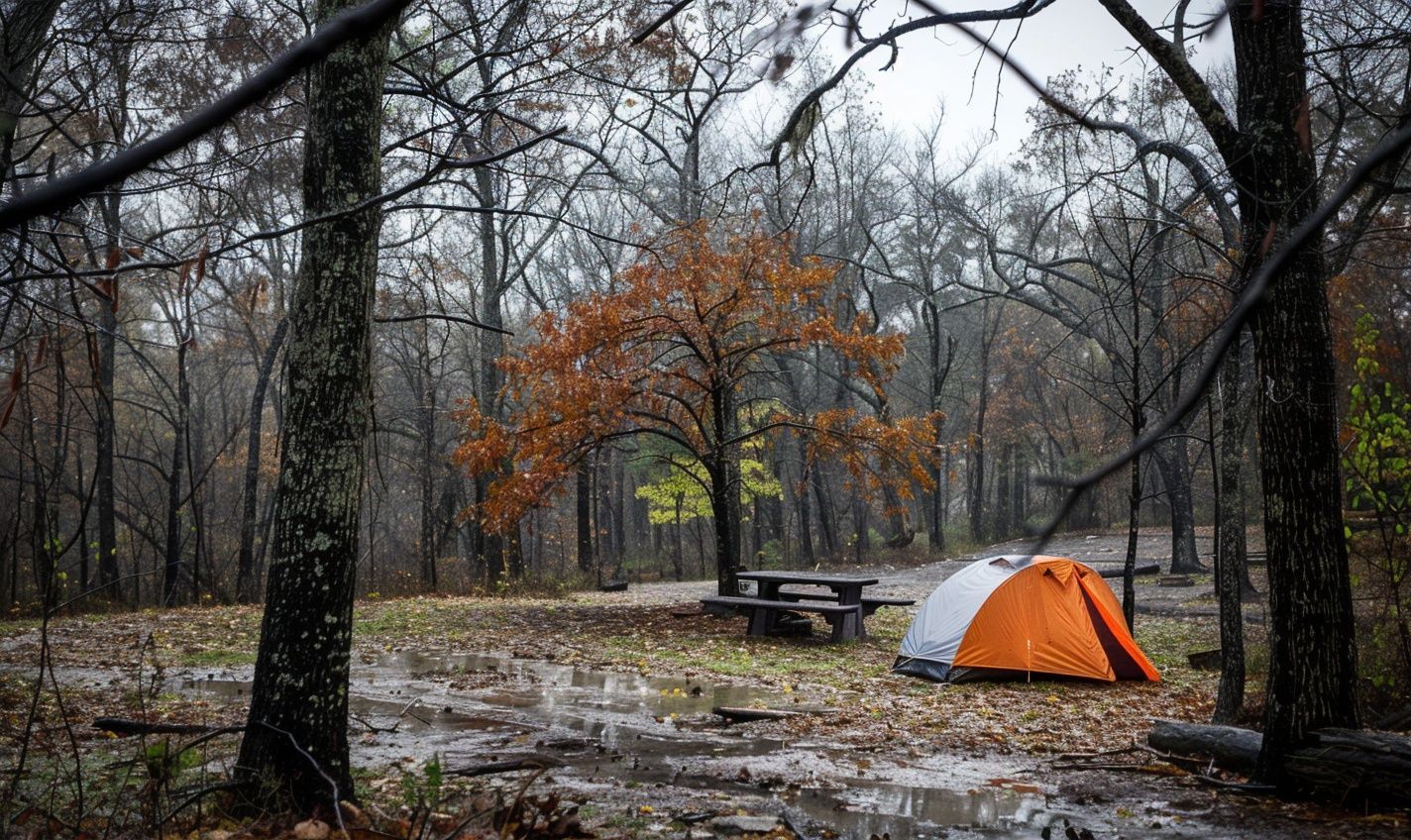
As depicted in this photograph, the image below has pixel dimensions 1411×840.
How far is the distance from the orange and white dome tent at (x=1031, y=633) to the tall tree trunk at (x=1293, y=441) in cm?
507

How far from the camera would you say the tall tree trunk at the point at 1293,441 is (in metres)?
5.30

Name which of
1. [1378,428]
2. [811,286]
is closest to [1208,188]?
[1378,428]

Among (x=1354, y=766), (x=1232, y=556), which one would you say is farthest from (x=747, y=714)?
(x=1354, y=766)

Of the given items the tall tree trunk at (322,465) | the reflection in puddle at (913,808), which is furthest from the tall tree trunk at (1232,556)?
the tall tree trunk at (322,465)

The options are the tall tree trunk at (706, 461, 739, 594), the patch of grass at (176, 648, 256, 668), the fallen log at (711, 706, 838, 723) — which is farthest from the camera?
the tall tree trunk at (706, 461, 739, 594)

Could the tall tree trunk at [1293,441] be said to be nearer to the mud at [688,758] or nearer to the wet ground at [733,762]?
the wet ground at [733,762]

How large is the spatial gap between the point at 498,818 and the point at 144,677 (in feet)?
19.2

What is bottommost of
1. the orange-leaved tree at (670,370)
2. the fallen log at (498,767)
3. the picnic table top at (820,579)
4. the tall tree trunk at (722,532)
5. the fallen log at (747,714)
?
the fallen log at (747,714)

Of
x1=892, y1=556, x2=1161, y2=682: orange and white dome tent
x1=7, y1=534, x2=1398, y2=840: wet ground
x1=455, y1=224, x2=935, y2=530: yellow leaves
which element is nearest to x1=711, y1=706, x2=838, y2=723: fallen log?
x1=7, y1=534, x2=1398, y2=840: wet ground

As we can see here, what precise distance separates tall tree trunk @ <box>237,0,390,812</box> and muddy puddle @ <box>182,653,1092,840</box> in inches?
24.5

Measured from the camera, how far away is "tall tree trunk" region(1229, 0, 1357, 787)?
5.30 meters

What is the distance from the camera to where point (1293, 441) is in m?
5.38

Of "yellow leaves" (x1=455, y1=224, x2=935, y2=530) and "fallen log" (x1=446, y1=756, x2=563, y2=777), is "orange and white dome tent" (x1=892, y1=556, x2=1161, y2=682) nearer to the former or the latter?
"yellow leaves" (x1=455, y1=224, x2=935, y2=530)

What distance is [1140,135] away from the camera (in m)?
13.9
